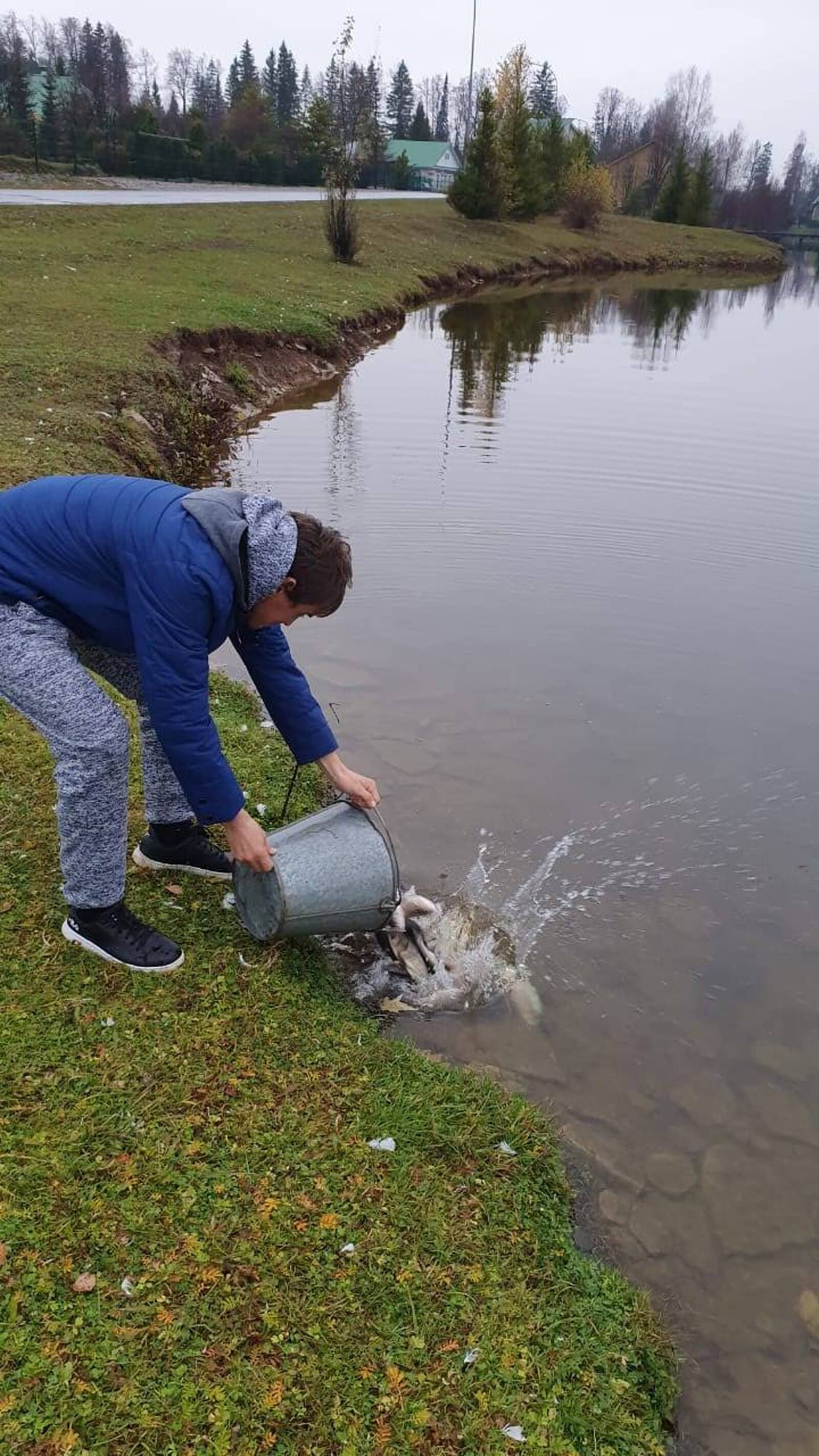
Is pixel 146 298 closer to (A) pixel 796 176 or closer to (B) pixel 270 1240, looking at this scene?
(B) pixel 270 1240

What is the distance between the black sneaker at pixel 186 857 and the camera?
4.26m

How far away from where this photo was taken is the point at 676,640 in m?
8.15

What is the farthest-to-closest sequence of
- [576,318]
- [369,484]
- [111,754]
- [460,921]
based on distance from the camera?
1. [576,318]
2. [369,484]
3. [460,921]
4. [111,754]

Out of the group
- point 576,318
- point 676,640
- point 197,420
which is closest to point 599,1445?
point 676,640

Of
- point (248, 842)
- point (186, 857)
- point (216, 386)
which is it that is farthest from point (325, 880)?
point (216, 386)

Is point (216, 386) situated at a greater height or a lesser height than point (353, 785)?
greater

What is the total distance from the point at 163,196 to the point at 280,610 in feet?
125

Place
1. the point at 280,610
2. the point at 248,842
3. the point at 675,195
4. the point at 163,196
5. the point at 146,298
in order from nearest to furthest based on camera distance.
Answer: the point at 280,610
the point at 248,842
the point at 146,298
the point at 163,196
the point at 675,195

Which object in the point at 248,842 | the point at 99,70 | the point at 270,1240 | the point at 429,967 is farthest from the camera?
the point at 99,70

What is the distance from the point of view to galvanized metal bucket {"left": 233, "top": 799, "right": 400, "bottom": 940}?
3678 mm

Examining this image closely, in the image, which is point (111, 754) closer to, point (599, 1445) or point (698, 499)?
point (599, 1445)

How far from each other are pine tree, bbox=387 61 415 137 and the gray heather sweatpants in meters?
129

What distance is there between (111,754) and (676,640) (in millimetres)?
5969

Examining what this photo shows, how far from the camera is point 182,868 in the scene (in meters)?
4.31
